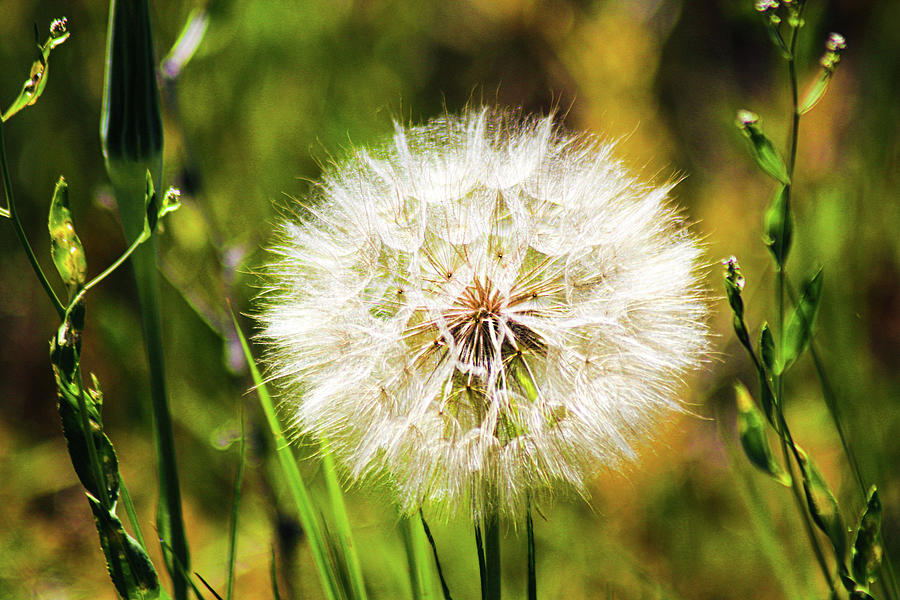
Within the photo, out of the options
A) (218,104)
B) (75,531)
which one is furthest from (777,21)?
(75,531)

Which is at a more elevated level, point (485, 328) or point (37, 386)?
point (37, 386)

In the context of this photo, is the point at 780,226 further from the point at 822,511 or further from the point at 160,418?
the point at 160,418

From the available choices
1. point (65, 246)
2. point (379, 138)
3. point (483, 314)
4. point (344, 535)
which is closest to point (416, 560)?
point (344, 535)

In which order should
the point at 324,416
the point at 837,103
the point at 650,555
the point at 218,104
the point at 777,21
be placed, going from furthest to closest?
the point at 837,103 < the point at 218,104 < the point at 650,555 < the point at 324,416 < the point at 777,21

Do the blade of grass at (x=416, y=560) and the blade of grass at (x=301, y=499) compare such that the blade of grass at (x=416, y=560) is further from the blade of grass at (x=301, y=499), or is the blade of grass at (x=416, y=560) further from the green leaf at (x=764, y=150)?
the green leaf at (x=764, y=150)

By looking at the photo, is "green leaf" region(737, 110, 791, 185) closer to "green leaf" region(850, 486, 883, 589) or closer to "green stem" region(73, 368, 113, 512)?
"green leaf" region(850, 486, 883, 589)

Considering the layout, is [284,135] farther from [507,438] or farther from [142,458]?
[507,438]

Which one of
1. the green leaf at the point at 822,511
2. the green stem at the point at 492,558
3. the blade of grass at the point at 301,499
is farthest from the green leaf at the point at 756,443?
the blade of grass at the point at 301,499
